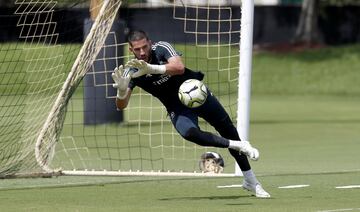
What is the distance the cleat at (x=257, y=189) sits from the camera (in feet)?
43.4

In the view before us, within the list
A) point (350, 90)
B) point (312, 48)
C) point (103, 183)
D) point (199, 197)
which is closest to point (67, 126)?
point (103, 183)

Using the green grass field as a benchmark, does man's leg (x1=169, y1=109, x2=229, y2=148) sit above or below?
above

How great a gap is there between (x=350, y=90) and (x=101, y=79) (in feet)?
62.2

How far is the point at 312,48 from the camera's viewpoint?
47188mm

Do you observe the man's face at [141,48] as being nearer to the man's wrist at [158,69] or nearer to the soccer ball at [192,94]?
the man's wrist at [158,69]

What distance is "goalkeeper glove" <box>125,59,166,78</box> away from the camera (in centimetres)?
1260

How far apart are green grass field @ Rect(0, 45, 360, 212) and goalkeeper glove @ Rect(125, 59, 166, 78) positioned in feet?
4.76

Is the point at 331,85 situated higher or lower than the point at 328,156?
lower

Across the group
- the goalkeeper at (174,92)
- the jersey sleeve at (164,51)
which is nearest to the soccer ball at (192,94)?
the goalkeeper at (174,92)

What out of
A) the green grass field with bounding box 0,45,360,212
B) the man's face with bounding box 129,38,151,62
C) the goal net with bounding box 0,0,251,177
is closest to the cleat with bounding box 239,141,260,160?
the green grass field with bounding box 0,45,360,212

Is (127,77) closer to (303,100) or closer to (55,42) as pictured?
(55,42)

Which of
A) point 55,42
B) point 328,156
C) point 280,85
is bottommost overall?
point 280,85

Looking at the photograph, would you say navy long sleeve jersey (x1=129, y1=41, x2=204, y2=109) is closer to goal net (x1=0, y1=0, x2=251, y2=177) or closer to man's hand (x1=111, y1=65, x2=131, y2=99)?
man's hand (x1=111, y1=65, x2=131, y2=99)

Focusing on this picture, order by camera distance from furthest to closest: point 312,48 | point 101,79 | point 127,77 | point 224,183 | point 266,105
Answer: point 312,48 → point 266,105 → point 101,79 → point 224,183 → point 127,77
